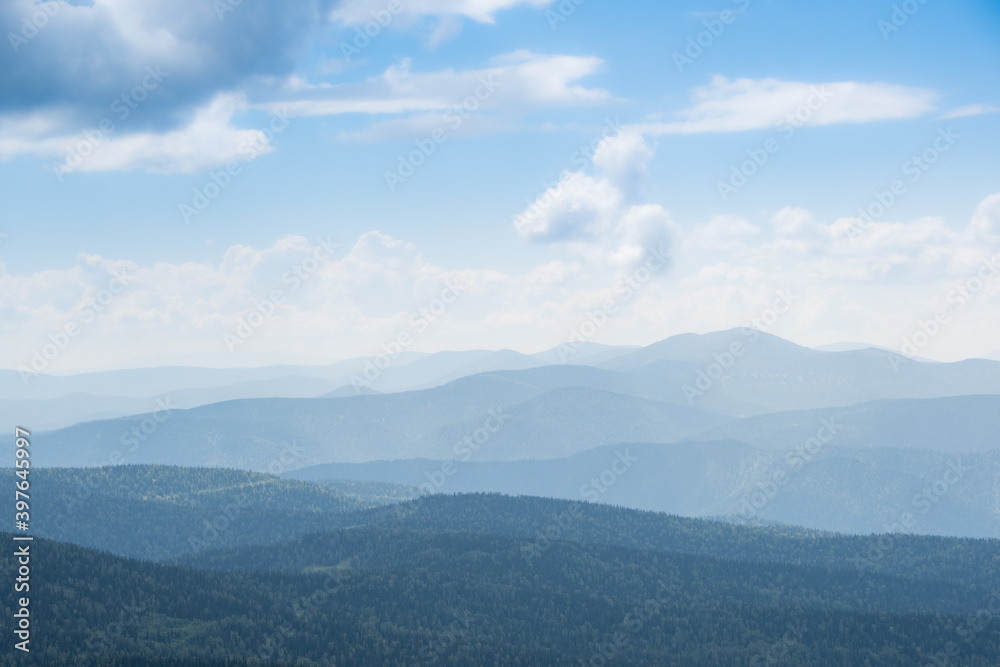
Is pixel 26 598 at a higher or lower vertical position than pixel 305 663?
higher

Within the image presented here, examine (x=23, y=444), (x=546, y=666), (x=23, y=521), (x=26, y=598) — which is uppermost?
(x=23, y=444)

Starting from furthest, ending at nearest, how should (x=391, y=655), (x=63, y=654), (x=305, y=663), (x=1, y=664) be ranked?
(x=391, y=655)
(x=305, y=663)
(x=63, y=654)
(x=1, y=664)

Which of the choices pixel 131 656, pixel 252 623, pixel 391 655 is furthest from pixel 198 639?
pixel 391 655

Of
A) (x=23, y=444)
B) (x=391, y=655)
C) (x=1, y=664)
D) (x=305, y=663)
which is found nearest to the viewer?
(x=23, y=444)

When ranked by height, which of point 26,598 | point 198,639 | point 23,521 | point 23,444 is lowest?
point 198,639

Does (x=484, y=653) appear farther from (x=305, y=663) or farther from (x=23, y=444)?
(x=23, y=444)

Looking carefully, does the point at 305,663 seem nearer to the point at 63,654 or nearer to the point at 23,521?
the point at 63,654

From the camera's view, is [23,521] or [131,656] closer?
[23,521]

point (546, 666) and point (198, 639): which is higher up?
point (198, 639)

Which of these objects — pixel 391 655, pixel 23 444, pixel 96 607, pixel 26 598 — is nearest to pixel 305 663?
pixel 391 655
